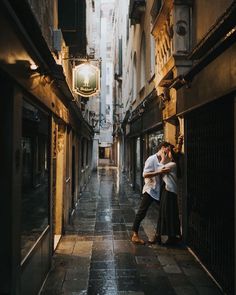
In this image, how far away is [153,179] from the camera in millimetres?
8898

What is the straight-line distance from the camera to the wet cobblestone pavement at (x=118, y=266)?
19.7 ft

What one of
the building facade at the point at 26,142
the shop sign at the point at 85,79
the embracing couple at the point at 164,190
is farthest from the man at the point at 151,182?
the shop sign at the point at 85,79

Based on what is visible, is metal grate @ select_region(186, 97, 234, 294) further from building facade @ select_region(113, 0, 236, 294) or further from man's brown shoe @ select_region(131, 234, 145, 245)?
man's brown shoe @ select_region(131, 234, 145, 245)

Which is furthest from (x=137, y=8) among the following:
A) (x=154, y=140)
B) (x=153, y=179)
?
(x=153, y=179)

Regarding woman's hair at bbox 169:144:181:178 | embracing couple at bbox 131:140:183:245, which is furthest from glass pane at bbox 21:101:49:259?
woman's hair at bbox 169:144:181:178

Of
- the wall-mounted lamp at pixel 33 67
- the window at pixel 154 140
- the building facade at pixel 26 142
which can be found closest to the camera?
the building facade at pixel 26 142

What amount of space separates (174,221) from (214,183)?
2.39 m

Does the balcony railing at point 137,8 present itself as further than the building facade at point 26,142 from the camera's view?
Yes

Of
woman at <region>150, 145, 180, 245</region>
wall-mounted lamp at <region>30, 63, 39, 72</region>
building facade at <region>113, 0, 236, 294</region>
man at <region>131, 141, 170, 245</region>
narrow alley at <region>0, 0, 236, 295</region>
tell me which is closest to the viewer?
narrow alley at <region>0, 0, 236, 295</region>

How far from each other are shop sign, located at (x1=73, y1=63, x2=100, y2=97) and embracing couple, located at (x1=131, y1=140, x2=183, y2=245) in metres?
4.11

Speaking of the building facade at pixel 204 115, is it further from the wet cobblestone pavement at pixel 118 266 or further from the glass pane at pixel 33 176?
the glass pane at pixel 33 176

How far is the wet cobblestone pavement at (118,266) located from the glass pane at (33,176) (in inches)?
37.2

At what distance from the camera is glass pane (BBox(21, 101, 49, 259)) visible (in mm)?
5012

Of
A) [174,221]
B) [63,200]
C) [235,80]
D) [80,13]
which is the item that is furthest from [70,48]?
[235,80]
